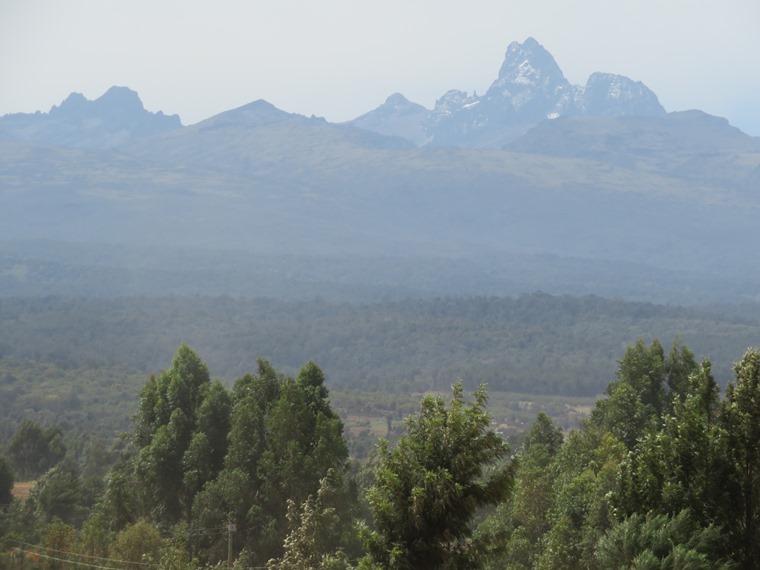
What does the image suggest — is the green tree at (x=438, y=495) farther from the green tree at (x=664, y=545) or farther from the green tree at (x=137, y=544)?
the green tree at (x=137, y=544)

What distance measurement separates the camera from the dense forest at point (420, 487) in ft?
80.8

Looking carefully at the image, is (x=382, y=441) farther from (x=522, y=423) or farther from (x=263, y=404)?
(x=522, y=423)

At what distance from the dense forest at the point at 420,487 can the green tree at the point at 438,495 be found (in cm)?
4

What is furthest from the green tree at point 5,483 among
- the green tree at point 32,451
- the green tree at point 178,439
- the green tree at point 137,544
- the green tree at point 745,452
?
the green tree at point 745,452

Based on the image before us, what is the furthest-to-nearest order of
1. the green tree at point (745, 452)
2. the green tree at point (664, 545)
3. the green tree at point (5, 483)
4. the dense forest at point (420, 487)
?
the green tree at point (5, 483)
the green tree at point (745, 452)
the dense forest at point (420, 487)
the green tree at point (664, 545)

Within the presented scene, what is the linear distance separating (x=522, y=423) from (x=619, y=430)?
470ft

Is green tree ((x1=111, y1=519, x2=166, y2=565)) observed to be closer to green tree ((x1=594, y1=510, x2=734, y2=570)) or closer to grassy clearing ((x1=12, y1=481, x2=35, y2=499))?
green tree ((x1=594, y1=510, x2=734, y2=570))

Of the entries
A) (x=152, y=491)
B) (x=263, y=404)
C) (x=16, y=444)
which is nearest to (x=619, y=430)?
(x=263, y=404)

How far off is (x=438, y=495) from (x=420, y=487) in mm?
415

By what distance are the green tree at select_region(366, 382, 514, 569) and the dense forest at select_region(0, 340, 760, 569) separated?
36 millimetres

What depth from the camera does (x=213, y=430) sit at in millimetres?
50812

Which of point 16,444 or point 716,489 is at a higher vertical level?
point 716,489

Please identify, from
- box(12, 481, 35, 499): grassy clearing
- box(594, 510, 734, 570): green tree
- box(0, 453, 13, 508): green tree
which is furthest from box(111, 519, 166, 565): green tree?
box(12, 481, 35, 499): grassy clearing

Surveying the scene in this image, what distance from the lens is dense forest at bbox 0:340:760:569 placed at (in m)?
24.6
